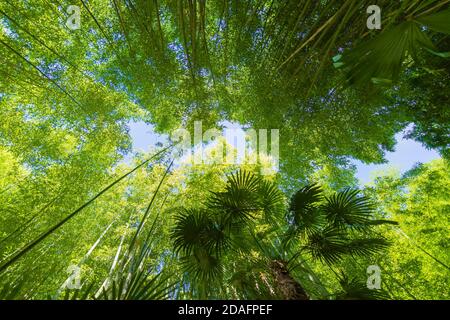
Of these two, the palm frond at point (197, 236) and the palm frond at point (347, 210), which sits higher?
the palm frond at point (347, 210)

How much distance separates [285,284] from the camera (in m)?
1.45

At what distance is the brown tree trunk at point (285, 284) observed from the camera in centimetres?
139

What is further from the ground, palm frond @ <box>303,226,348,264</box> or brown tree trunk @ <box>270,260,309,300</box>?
palm frond @ <box>303,226,348,264</box>

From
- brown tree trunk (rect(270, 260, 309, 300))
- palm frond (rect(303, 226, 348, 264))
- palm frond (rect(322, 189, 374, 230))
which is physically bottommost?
brown tree trunk (rect(270, 260, 309, 300))

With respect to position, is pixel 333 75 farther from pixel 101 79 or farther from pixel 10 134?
pixel 10 134

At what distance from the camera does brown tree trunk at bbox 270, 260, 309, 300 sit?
139 centimetres

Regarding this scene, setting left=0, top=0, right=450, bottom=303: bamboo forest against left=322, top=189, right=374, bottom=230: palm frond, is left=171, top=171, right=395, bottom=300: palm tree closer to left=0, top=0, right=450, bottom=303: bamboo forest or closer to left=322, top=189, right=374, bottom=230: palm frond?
left=322, top=189, right=374, bottom=230: palm frond

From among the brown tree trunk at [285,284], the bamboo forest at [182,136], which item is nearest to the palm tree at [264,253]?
the brown tree trunk at [285,284]

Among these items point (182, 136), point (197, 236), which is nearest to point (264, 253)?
point (197, 236)

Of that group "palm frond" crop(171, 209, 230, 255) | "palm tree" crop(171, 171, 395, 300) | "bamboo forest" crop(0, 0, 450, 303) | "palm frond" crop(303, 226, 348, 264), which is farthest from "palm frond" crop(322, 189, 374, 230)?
"palm frond" crop(171, 209, 230, 255)

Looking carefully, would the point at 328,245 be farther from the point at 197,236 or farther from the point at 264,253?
the point at 197,236

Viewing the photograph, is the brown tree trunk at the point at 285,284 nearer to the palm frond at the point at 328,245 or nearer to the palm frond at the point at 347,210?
the palm frond at the point at 328,245

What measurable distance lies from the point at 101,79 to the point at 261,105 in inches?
121
